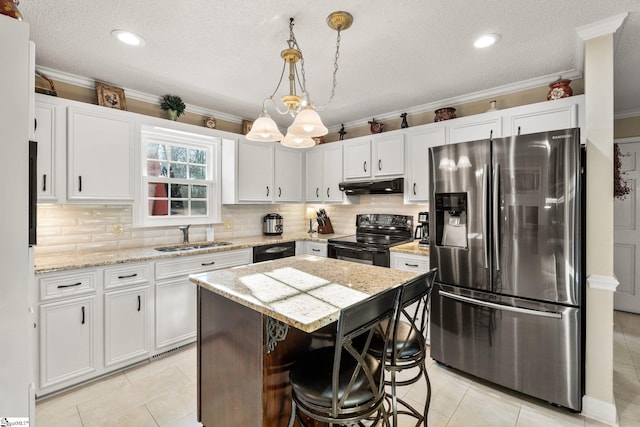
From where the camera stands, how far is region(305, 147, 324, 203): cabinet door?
166 inches

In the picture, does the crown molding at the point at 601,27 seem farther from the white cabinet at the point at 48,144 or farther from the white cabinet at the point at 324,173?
the white cabinet at the point at 48,144

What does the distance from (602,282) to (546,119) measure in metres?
1.41

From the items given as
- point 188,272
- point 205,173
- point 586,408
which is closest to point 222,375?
point 188,272

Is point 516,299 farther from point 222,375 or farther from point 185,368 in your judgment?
point 185,368

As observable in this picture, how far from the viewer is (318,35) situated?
2.02 m

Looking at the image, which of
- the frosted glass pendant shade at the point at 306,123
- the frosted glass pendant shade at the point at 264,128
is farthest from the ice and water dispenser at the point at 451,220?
the frosted glass pendant shade at the point at 264,128

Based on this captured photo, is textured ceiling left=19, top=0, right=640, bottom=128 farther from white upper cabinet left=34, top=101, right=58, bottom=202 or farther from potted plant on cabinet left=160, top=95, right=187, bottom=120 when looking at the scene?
white upper cabinet left=34, top=101, right=58, bottom=202

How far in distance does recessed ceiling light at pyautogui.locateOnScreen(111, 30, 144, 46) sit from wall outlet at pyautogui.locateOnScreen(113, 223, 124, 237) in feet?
5.52

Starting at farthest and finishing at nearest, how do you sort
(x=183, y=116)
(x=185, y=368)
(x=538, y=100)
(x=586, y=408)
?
(x=183, y=116), (x=538, y=100), (x=185, y=368), (x=586, y=408)

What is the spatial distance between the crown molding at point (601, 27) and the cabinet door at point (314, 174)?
286 cm

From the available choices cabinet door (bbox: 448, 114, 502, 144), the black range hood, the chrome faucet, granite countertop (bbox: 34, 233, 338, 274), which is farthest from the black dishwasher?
cabinet door (bbox: 448, 114, 502, 144)

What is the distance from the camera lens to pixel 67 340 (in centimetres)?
219

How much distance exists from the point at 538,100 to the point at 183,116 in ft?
12.2

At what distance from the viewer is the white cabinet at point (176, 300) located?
8.78 ft
